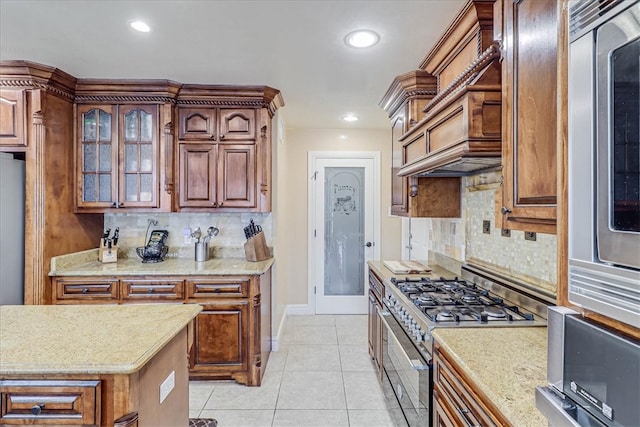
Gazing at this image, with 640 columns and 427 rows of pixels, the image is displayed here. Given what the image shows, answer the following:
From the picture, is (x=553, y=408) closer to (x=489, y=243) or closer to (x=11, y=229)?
(x=489, y=243)

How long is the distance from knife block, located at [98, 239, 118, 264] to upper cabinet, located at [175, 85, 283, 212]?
0.76 m

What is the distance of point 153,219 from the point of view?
3490mm

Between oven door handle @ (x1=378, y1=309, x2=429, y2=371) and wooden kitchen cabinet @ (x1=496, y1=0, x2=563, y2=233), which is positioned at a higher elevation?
wooden kitchen cabinet @ (x1=496, y1=0, x2=563, y2=233)

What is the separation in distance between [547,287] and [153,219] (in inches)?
130

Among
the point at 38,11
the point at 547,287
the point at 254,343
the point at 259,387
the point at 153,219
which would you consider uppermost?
the point at 38,11

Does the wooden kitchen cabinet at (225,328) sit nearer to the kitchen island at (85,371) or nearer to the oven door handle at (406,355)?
the oven door handle at (406,355)

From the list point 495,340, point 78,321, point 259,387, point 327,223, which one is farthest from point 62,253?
point 495,340

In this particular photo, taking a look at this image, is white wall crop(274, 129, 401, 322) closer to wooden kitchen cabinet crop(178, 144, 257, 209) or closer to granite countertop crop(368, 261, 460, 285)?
wooden kitchen cabinet crop(178, 144, 257, 209)

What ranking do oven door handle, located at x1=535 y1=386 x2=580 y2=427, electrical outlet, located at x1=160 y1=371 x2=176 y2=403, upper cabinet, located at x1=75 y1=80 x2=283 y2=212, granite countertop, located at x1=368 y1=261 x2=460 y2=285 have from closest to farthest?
1. oven door handle, located at x1=535 y1=386 x2=580 y2=427
2. electrical outlet, located at x1=160 y1=371 x2=176 y2=403
3. granite countertop, located at x1=368 y1=261 x2=460 y2=285
4. upper cabinet, located at x1=75 y1=80 x2=283 y2=212

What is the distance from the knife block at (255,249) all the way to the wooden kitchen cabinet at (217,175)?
0.33m

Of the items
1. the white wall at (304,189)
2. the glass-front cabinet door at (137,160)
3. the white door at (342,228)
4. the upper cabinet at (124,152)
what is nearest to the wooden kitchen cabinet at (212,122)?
the upper cabinet at (124,152)

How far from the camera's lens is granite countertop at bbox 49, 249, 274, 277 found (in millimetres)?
2812

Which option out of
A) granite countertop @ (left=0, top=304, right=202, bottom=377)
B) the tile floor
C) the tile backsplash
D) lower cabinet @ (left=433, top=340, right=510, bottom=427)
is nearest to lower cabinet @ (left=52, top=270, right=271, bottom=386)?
the tile floor

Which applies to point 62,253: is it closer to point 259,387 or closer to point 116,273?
point 116,273
